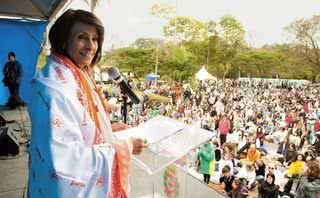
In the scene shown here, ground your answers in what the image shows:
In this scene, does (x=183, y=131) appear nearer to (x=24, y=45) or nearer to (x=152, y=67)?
(x=24, y=45)

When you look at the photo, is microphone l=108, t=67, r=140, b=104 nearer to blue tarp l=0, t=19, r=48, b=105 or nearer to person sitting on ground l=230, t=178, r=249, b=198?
person sitting on ground l=230, t=178, r=249, b=198

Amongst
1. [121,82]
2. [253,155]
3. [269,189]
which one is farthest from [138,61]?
[121,82]

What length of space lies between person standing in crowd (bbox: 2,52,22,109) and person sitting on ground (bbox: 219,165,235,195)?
4266mm

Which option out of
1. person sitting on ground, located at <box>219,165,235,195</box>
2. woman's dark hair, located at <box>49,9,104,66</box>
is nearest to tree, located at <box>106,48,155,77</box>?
person sitting on ground, located at <box>219,165,235,195</box>

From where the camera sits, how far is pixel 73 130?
3.23 ft

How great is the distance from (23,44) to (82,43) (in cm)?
616

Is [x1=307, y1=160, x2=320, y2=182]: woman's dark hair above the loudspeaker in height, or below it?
below

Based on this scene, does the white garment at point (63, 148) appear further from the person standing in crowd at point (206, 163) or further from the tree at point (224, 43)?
the tree at point (224, 43)

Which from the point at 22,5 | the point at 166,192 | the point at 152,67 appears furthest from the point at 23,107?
the point at 152,67

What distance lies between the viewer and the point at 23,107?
6.44 metres

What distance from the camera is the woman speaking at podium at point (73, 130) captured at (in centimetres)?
95

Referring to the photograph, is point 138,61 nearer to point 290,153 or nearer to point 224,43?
point 224,43

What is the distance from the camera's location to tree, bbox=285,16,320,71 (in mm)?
30375

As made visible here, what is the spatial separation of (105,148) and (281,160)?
260 inches
